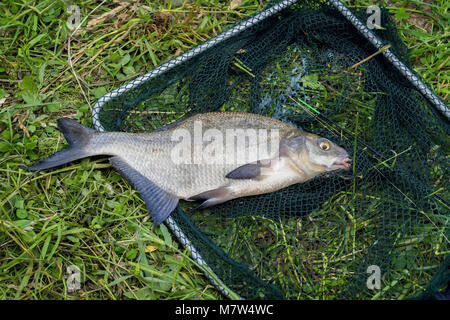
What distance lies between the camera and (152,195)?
322 centimetres

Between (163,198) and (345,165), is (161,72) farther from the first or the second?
(345,165)

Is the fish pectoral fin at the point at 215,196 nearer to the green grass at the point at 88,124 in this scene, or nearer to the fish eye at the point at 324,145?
the green grass at the point at 88,124

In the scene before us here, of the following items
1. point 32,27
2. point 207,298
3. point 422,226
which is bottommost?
point 207,298

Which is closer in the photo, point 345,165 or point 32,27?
point 345,165

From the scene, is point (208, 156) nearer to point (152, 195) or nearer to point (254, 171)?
point (254, 171)

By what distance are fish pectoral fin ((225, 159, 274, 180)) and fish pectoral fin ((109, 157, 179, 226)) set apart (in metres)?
0.47

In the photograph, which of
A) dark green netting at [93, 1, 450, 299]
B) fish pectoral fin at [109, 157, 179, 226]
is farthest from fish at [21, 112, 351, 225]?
dark green netting at [93, 1, 450, 299]

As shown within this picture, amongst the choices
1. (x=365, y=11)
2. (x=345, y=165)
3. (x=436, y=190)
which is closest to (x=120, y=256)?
(x=345, y=165)

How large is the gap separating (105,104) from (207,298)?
1616 mm

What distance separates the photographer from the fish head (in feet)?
10.3

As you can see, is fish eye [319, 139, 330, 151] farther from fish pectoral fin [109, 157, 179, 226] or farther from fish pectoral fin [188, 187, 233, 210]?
fish pectoral fin [109, 157, 179, 226]

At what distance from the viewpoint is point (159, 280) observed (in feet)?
10.4
